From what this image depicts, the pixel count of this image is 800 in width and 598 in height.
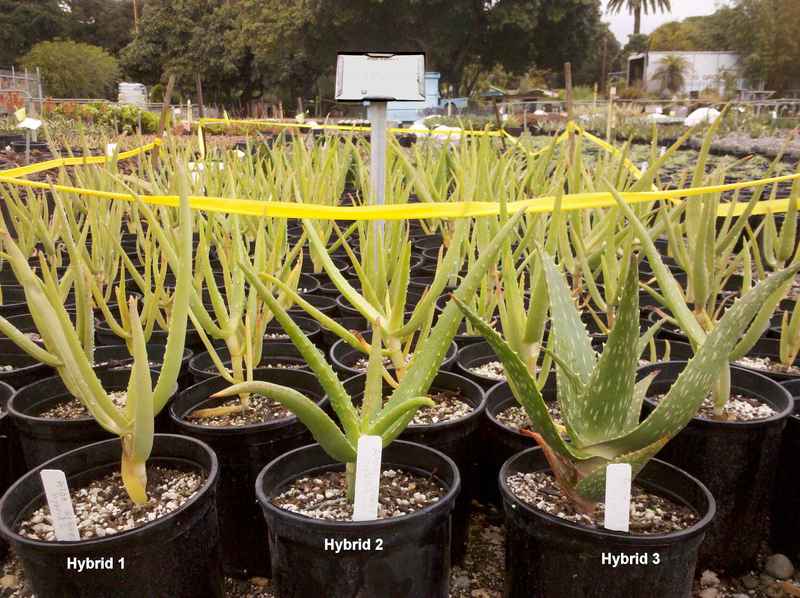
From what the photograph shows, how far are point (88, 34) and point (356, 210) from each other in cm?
4486

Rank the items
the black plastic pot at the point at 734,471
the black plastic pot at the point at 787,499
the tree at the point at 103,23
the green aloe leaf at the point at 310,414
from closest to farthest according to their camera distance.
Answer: the green aloe leaf at the point at 310,414, the black plastic pot at the point at 734,471, the black plastic pot at the point at 787,499, the tree at the point at 103,23

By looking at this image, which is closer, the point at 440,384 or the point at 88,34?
the point at 440,384

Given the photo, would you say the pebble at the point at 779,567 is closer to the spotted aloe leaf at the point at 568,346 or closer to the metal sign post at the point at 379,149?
the spotted aloe leaf at the point at 568,346

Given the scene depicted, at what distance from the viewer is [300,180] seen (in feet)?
7.68

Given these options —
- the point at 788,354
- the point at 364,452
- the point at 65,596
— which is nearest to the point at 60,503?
the point at 65,596

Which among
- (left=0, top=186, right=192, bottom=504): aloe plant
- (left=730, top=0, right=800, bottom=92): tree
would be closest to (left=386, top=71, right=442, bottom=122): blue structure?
(left=0, top=186, right=192, bottom=504): aloe plant

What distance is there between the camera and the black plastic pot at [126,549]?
34.0 inches

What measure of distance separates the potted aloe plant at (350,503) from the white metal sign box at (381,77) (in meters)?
0.73

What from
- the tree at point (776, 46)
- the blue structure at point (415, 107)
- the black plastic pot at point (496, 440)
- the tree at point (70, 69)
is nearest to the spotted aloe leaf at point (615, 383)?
the black plastic pot at point (496, 440)

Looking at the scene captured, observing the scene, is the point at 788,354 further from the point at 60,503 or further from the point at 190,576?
the point at 60,503

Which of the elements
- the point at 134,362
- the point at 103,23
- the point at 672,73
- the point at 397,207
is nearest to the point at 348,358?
the point at 397,207

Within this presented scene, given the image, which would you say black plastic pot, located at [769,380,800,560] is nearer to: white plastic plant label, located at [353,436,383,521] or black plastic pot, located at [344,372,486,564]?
black plastic pot, located at [344,372,486,564]

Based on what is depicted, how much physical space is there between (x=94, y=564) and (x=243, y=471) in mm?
361

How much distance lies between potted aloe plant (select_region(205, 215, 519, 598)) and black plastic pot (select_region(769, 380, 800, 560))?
2.43ft
